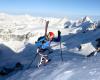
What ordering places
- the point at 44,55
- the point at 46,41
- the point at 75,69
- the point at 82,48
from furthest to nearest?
the point at 82,48 → the point at 44,55 → the point at 46,41 → the point at 75,69

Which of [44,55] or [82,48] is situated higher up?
[44,55]

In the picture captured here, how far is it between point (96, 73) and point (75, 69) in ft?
9.04

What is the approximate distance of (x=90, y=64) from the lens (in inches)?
984

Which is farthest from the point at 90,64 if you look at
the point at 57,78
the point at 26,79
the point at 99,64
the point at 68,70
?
the point at 26,79

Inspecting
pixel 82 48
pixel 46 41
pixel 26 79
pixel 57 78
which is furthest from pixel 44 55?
pixel 82 48

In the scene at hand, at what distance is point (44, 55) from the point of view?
3203 centimetres

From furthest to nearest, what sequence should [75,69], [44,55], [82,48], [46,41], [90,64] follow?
[82,48], [44,55], [46,41], [90,64], [75,69]

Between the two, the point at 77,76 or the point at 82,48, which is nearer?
the point at 77,76

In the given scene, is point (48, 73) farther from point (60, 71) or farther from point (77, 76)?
point (77, 76)

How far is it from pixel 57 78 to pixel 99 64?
4.82m

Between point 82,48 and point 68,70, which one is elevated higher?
point 68,70

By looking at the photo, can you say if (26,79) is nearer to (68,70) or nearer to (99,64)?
(68,70)

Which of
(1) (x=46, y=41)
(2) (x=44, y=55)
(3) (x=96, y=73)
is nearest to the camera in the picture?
(3) (x=96, y=73)

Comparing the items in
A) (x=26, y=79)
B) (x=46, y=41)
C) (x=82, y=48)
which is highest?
(x=46, y=41)
